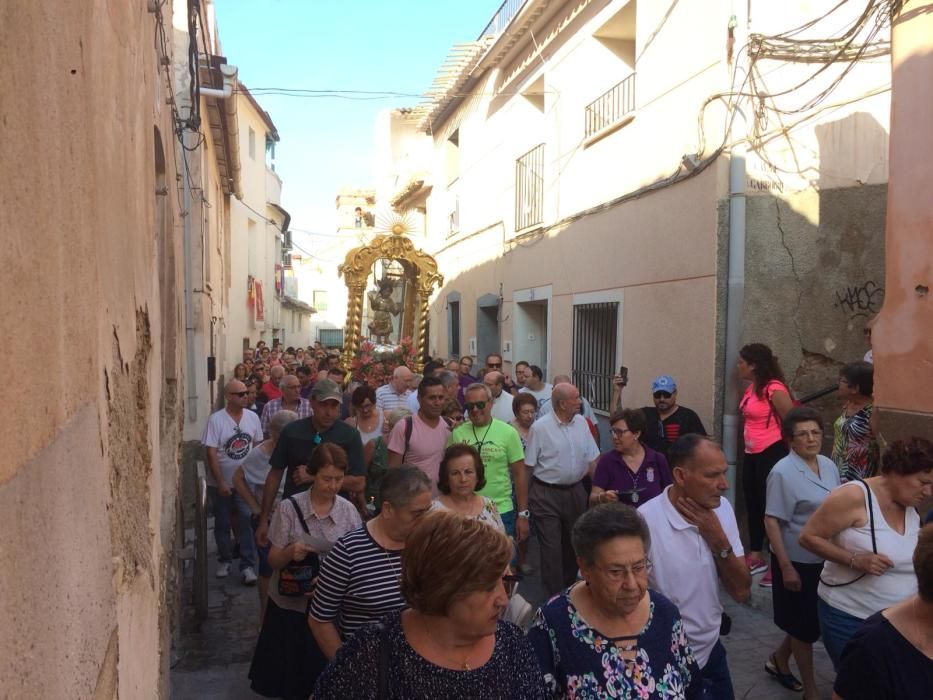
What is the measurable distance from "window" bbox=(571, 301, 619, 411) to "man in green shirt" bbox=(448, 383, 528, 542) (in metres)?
4.76

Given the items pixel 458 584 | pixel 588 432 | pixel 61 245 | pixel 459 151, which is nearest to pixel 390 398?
pixel 588 432

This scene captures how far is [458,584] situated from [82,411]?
1031mm

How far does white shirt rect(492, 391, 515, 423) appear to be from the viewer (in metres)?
8.43

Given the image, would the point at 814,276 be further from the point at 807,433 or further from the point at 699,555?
the point at 699,555

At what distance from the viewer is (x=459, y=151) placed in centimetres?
1838

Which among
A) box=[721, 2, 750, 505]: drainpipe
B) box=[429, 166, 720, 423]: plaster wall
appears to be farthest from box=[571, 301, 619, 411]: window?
box=[721, 2, 750, 505]: drainpipe

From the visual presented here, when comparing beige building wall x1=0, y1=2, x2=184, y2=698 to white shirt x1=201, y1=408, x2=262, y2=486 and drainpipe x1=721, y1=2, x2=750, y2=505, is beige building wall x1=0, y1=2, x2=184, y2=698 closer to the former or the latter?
white shirt x1=201, y1=408, x2=262, y2=486

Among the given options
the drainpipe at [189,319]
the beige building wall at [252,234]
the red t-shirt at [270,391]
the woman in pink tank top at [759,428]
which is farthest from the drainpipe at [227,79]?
the beige building wall at [252,234]

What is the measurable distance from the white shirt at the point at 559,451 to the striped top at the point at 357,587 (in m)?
2.89

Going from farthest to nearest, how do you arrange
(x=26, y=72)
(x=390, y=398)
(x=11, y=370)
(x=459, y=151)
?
(x=459, y=151) → (x=390, y=398) → (x=26, y=72) → (x=11, y=370)

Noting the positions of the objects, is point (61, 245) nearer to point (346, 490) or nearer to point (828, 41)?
point (346, 490)

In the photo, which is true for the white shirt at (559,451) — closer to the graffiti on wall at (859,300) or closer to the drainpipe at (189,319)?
the graffiti on wall at (859,300)

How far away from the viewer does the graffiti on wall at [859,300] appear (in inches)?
319

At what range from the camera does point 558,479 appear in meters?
6.16
